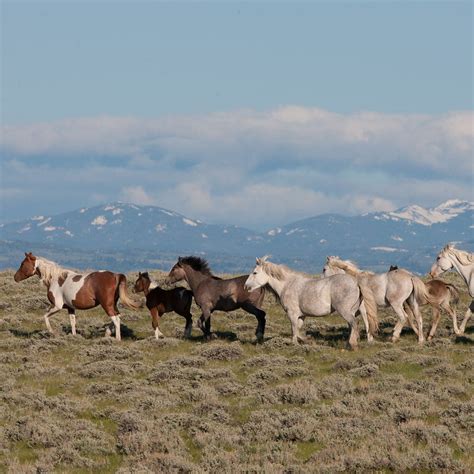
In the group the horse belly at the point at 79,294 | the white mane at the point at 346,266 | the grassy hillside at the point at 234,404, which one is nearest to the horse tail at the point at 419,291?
the grassy hillside at the point at 234,404

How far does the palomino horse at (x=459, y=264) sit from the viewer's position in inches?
871

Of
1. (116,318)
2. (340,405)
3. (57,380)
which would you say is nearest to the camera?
(340,405)

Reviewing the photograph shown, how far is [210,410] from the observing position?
48.0ft

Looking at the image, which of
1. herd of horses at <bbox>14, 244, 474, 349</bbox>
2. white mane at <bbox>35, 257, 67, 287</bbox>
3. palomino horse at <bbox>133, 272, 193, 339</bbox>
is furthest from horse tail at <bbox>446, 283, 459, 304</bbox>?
white mane at <bbox>35, 257, 67, 287</bbox>

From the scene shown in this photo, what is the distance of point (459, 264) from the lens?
22.7m

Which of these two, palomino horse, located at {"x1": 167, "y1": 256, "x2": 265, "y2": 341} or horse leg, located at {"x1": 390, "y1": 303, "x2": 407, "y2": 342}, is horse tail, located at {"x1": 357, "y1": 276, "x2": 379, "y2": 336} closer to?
horse leg, located at {"x1": 390, "y1": 303, "x2": 407, "y2": 342}

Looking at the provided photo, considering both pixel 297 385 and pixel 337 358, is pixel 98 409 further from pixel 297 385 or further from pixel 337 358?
pixel 337 358

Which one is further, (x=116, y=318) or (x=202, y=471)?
(x=116, y=318)

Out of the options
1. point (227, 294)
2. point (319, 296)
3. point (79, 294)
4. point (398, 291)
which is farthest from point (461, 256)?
point (79, 294)

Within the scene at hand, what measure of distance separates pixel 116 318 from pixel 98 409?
7.36 meters

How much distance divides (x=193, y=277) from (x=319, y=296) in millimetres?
4395

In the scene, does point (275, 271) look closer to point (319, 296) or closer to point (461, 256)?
point (319, 296)

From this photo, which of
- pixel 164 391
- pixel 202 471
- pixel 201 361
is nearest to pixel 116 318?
pixel 201 361

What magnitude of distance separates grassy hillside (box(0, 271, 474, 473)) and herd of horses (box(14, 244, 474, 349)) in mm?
776
